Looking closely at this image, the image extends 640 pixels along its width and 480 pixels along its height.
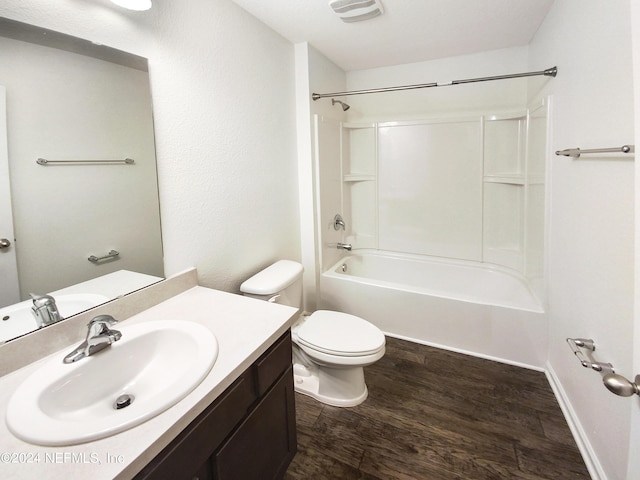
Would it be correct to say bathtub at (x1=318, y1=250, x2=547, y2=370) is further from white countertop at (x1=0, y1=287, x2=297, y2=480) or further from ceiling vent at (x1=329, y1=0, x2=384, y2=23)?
ceiling vent at (x1=329, y1=0, x2=384, y2=23)

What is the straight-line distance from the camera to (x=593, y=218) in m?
1.35

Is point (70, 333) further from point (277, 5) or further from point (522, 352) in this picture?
point (522, 352)

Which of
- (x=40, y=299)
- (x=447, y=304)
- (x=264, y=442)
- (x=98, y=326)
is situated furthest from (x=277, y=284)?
(x=447, y=304)

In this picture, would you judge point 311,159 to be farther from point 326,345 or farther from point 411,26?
point 326,345

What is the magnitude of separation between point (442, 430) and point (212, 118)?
2.03 meters

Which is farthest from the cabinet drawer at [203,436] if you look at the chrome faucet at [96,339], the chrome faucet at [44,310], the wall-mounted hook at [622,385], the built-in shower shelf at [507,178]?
the built-in shower shelf at [507,178]

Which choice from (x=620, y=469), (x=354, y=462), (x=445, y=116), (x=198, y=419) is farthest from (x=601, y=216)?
(x=445, y=116)

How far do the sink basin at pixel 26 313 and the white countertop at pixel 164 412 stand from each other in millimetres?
114

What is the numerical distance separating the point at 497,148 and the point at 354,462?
2549 millimetres

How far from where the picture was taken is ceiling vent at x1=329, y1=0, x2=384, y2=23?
1.73 metres

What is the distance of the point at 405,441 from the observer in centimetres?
158

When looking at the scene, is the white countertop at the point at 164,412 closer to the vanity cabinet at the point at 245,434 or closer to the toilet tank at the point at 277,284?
the vanity cabinet at the point at 245,434

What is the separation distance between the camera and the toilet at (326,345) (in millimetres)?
1663

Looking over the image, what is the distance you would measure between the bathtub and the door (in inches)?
78.1
